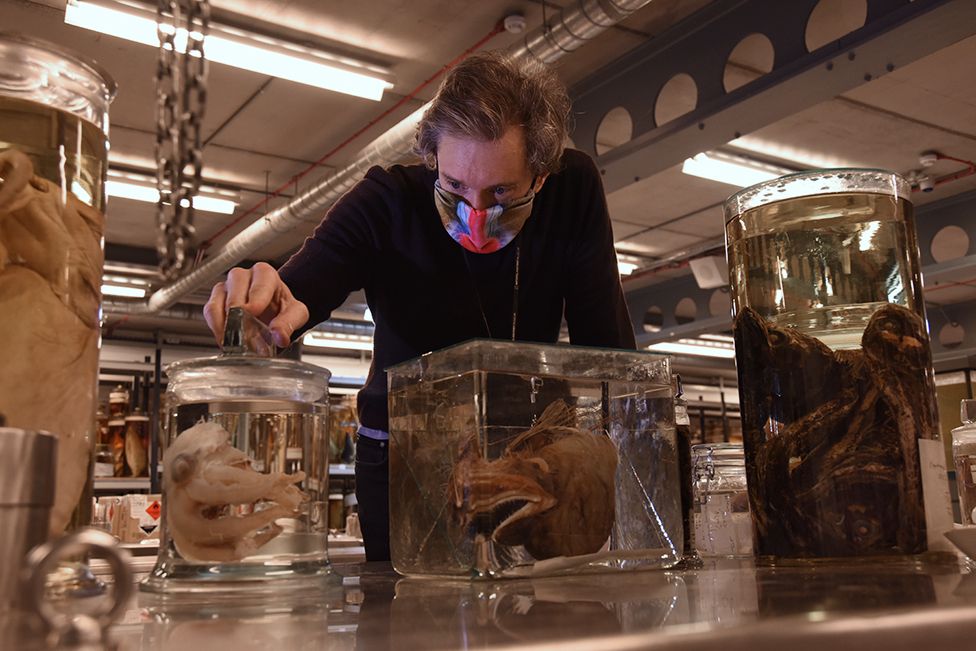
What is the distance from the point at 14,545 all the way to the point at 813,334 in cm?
67

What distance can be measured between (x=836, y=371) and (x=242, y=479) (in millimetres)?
506

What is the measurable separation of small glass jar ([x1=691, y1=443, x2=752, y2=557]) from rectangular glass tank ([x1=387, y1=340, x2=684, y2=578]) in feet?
1.00

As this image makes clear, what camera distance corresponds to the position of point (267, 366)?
2.23 ft

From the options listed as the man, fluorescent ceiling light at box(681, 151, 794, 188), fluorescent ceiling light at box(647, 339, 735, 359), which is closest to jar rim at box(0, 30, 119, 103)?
the man

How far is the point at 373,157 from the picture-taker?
4.30 m

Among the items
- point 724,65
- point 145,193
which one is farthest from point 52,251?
point 145,193

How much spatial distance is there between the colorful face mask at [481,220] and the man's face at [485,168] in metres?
0.01

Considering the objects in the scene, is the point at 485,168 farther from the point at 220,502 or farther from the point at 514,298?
the point at 220,502

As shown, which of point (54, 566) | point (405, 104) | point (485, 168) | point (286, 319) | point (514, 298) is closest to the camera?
point (54, 566)

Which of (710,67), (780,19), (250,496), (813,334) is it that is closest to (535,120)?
(813,334)

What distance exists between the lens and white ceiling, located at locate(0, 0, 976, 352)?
391cm

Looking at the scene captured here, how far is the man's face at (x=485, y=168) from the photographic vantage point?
1.30 meters

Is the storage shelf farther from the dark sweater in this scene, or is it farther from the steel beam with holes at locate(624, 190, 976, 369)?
the dark sweater

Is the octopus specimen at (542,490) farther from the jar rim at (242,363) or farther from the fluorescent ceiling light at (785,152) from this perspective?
the fluorescent ceiling light at (785,152)
